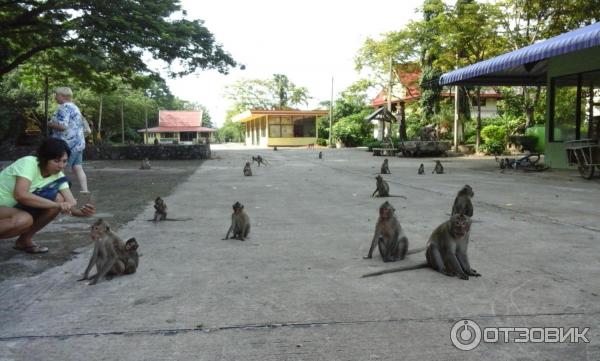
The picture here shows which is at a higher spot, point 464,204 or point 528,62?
point 528,62

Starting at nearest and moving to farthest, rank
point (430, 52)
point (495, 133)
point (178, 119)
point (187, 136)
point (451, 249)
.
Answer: point (451, 249) < point (430, 52) < point (495, 133) < point (178, 119) < point (187, 136)

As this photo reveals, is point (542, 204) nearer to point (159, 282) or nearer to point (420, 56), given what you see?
point (159, 282)

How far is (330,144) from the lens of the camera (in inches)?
1747

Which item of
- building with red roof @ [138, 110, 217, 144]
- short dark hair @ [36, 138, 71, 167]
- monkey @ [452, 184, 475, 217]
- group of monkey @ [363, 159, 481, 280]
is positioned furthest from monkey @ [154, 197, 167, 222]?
building with red roof @ [138, 110, 217, 144]

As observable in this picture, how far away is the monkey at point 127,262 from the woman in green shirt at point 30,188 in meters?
0.45

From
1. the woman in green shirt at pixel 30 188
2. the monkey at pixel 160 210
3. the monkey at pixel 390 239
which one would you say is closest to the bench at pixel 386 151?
the monkey at pixel 160 210

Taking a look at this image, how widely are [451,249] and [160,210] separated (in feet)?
14.1

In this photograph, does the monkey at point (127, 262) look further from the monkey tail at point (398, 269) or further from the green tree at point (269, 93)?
the green tree at point (269, 93)

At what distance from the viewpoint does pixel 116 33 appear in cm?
1366

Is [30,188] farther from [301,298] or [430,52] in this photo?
[430,52]

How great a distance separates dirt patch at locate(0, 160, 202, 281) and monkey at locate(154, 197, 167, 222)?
43cm

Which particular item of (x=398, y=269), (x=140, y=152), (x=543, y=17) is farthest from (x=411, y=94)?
(x=398, y=269)

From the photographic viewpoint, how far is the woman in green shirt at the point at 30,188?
445 centimetres
